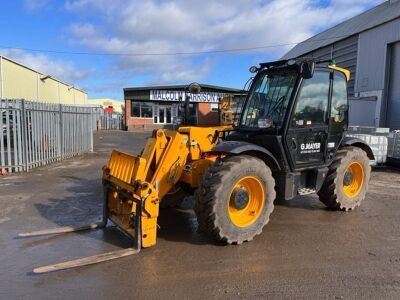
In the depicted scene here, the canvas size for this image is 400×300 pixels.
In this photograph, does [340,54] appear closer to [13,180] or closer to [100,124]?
[13,180]

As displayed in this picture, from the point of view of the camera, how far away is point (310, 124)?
634 cm

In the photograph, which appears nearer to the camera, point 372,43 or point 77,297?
point 77,297

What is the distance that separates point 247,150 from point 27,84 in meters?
25.8

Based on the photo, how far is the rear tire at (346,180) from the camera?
688 cm

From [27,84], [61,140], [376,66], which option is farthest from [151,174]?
[27,84]

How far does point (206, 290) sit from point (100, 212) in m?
3.56

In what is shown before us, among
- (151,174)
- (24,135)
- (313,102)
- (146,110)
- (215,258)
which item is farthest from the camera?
(146,110)

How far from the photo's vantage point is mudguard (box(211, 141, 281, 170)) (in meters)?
5.49

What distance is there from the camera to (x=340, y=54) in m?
24.4

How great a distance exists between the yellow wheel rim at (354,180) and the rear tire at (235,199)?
2.30 meters

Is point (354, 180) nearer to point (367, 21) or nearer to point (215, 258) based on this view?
point (215, 258)

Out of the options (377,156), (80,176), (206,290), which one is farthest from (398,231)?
(80,176)

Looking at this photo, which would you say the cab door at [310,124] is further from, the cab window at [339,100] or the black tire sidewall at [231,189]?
the black tire sidewall at [231,189]

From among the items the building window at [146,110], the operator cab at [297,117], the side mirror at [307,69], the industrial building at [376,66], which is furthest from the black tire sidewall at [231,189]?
the building window at [146,110]
